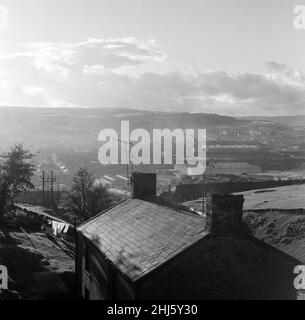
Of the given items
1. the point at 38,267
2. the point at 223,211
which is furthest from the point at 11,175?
the point at 223,211

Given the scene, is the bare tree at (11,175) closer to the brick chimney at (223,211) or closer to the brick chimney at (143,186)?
the brick chimney at (143,186)

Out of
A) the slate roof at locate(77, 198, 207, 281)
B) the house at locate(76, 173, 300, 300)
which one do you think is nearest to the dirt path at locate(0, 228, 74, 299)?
the slate roof at locate(77, 198, 207, 281)

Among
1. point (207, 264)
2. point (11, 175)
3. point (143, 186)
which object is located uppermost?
point (143, 186)

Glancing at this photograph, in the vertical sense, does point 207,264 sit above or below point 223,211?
below

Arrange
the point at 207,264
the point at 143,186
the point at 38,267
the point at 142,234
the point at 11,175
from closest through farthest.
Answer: the point at 207,264 < the point at 142,234 < the point at 143,186 < the point at 38,267 < the point at 11,175

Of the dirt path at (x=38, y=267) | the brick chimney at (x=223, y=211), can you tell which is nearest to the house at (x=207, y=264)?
the brick chimney at (x=223, y=211)

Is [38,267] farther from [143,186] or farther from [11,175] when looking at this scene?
[11,175]

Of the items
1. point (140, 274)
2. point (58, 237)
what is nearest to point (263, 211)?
point (58, 237)

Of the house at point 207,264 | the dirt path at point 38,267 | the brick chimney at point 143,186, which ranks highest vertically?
the brick chimney at point 143,186

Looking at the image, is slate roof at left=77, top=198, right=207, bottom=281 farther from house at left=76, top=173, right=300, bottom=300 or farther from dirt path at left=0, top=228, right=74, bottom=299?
dirt path at left=0, top=228, right=74, bottom=299
